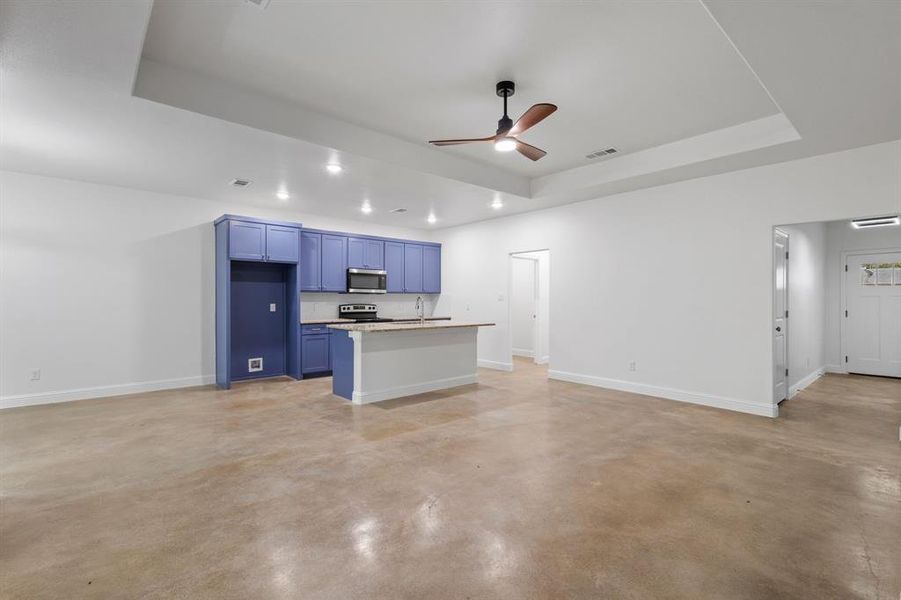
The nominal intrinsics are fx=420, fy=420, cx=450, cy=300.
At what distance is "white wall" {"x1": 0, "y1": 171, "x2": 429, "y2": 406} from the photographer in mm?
4820

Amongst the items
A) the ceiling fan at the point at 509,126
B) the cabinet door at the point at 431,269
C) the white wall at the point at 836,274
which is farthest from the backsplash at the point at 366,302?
the white wall at the point at 836,274

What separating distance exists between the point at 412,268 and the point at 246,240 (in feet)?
10.4

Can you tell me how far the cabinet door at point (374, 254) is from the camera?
7535 mm

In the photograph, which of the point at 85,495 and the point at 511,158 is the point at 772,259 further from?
the point at 85,495

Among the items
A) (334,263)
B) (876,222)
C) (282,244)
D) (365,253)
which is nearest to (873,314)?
(876,222)

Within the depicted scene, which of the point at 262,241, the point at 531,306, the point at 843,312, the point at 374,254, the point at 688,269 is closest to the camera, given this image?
the point at 688,269

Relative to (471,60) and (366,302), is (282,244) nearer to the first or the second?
(366,302)

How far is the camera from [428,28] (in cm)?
270

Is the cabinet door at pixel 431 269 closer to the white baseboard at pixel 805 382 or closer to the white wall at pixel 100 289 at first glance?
the white wall at pixel 100 289

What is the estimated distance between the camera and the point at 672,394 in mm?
5199

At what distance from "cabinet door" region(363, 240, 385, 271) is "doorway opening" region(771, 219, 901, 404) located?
608 centimetres

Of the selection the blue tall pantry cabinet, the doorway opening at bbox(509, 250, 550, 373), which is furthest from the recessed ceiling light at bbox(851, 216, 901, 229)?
the blue tall pantry cabinet

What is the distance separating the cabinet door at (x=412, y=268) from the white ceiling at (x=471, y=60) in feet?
13.0

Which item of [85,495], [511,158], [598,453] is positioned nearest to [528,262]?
[511,158]
